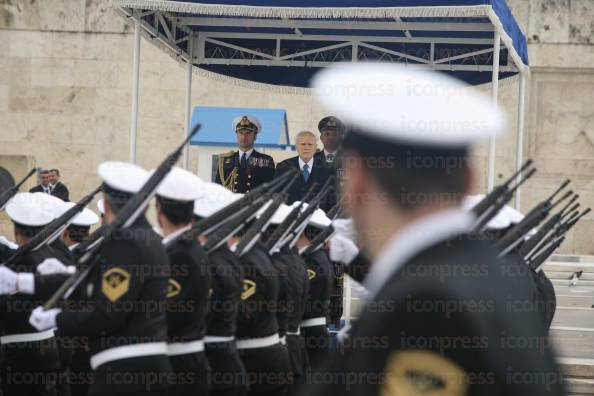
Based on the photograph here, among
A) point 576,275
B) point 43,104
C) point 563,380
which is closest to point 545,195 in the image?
point 576,275

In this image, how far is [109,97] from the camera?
1888 cm

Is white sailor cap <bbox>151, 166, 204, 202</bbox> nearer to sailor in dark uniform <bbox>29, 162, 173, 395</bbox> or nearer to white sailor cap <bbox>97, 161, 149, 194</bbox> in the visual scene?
white sailor cap <bbox>97, 161, 149, 194</bbox>

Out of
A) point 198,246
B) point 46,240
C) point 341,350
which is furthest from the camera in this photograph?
point 46,240

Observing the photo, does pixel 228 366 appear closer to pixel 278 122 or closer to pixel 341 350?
pixel 341 350

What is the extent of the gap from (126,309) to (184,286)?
0.46 meters

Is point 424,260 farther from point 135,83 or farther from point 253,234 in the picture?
point 135,83

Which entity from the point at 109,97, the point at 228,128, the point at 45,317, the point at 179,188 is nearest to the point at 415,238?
the point at 45,317

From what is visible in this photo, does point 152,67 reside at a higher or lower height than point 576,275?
higher

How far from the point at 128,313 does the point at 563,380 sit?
243 centimetres

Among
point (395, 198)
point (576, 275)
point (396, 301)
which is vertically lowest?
point (576, 275)

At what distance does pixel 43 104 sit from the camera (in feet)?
62.0

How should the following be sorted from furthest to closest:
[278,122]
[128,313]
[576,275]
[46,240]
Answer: [576,275] < [278,122] < [46,240] < [128,313]

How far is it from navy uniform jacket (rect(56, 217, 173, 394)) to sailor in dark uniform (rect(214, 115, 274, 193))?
4692mm

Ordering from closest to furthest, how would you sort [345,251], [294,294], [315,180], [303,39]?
1. [345,251]
2. [294,294]
3. [315,180]
4. [303,39]
